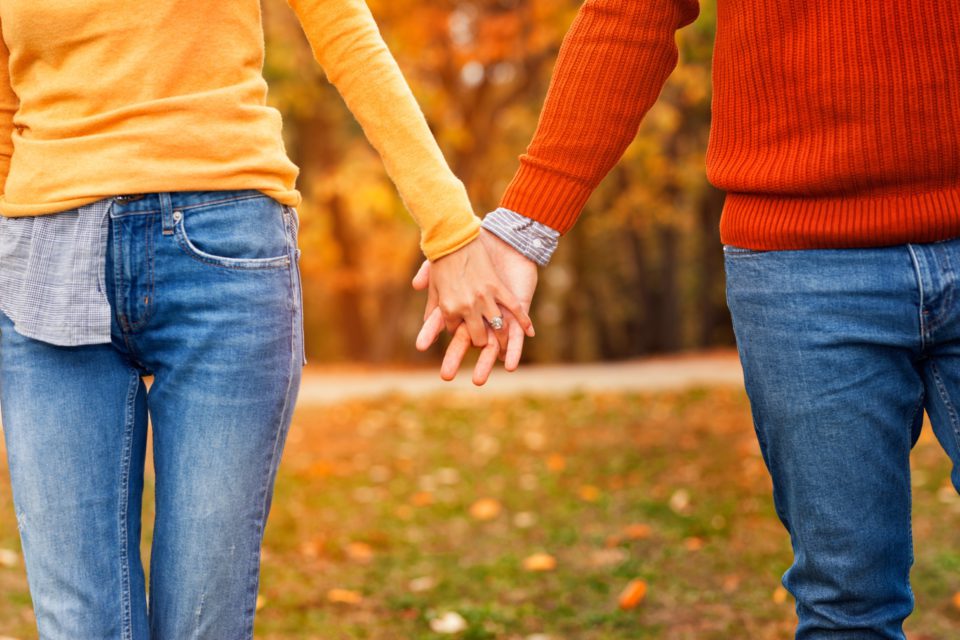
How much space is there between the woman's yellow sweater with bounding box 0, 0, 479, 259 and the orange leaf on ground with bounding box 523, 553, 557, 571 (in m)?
2.80

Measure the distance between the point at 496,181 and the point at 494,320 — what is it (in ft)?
46.6

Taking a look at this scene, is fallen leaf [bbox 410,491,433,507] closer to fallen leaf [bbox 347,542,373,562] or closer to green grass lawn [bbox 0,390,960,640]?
green grass lawn [bbox 0,390,960,640]

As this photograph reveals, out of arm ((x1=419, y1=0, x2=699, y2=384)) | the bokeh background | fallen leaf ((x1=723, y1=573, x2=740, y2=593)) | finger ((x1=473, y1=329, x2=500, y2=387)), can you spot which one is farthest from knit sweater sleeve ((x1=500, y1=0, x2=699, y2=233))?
fallen leaf ((x1=723, y1=573, x2=740, y2=593))

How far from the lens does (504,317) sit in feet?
7.63

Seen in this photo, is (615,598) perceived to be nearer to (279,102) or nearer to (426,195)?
(426,195)

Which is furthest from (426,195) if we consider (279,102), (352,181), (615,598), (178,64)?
(352,181)

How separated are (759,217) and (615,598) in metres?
2.49

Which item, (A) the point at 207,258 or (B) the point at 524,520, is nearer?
(A) the point at 207,258

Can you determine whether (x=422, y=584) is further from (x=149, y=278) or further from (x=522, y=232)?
(x=149, y=278)

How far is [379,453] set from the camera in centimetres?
699

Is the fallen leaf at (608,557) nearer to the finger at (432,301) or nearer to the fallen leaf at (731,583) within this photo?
the fallen leaf at (731,583)

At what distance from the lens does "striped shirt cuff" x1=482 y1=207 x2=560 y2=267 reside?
2295 millimetres

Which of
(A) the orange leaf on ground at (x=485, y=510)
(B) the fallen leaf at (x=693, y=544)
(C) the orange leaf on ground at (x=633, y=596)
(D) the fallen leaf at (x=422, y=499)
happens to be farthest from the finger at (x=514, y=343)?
(D) the fallen leaf at (x=422, y=499)

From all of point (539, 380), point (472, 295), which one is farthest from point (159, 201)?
point (539, 380)
